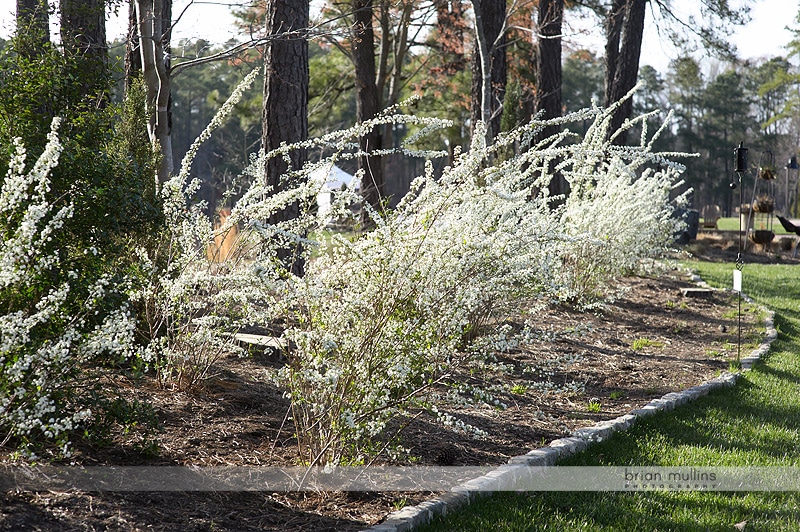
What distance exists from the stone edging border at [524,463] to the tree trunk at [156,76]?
9.79ft

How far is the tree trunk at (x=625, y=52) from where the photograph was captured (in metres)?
12.6

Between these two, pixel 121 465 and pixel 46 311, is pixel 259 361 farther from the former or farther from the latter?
pixel 46 311

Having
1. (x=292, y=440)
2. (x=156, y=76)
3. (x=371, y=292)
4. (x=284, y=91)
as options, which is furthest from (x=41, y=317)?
(x=284, y=91)

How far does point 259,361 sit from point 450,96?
14.0 meters

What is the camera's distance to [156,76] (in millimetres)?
5328

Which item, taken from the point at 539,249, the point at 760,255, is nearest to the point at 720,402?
the point at 539,249

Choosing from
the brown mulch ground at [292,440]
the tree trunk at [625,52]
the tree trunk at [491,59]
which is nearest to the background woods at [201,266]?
the brown mulch ground at [292,440]

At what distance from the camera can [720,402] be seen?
4.68 meters

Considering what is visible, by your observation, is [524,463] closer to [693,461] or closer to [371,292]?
[693,461]

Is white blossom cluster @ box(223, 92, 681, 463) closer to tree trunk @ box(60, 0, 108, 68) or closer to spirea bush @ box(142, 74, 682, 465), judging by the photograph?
spirea bush @ box(142, 74, 682, 465)

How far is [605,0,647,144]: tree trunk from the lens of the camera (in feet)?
41.5

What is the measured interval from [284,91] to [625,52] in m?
8.69

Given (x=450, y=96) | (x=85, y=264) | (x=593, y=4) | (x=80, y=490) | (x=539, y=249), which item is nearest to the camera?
(x=80, y=490)

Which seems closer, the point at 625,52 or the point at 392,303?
the point at 392,303
